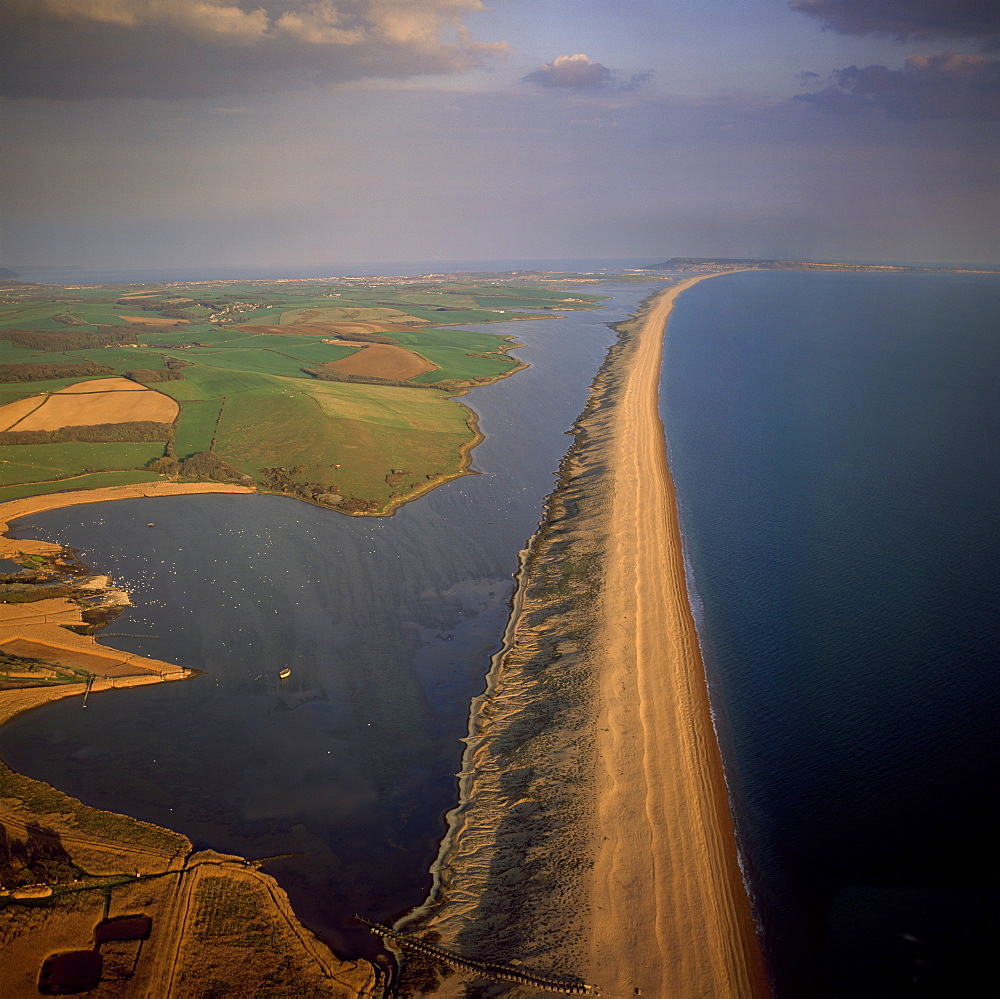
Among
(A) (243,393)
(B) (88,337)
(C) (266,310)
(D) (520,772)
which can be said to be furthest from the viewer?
(C) (266,310)

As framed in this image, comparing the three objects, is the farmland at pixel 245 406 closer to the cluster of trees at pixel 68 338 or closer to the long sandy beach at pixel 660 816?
the cluster of trees at pixel 68 338

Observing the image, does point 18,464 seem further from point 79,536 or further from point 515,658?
point 515,658

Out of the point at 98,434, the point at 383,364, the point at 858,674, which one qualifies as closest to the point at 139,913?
the point at 858,674

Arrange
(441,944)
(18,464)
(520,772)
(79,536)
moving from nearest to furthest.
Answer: (441,944) < (520,772) < (79,536) < (18,464)

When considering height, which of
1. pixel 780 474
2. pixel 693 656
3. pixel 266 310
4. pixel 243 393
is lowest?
pixel 693 656

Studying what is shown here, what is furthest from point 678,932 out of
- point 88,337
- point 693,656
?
point 88,337

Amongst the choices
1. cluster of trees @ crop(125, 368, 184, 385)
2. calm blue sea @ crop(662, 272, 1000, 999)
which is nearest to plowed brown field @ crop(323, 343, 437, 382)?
cluster of trees @ crop(125, 368, 184, 385)

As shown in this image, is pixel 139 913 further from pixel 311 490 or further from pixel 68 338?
pixel 68 338
